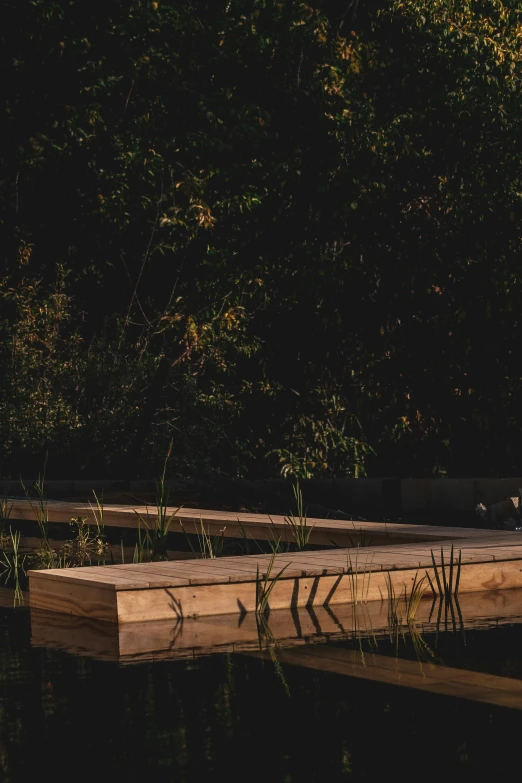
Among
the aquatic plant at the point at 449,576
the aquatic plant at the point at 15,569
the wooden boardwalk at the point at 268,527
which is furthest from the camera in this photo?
the wooden boardwalk at the point at 268,527

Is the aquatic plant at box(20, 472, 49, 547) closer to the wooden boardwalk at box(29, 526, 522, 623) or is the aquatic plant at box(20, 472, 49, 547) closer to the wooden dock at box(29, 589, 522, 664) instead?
the wooden boardwalk at box(29, 526, 522, 623)

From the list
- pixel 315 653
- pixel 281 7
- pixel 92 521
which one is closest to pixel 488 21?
pixel 281 7

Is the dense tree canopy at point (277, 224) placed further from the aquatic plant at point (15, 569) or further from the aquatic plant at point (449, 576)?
the aquatic plant at point (449, 576)

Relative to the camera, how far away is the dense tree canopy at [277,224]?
16.2m

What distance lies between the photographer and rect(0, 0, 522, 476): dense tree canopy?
16.2 metres

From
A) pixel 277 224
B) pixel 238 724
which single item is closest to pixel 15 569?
pixel 238 724

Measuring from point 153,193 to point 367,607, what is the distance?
410 inches

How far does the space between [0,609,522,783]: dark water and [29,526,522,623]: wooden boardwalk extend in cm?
95

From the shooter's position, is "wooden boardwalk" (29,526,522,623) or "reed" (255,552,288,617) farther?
→ "reed" (255,552,288,617)

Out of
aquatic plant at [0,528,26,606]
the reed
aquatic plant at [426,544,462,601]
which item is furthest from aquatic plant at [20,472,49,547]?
aquatic plant at [426,544,462,601]

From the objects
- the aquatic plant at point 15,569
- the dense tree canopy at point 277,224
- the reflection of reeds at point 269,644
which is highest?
the dense tree canopy at point 277,224

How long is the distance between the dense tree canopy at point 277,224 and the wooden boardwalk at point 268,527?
4.63 m

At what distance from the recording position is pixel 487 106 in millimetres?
15773

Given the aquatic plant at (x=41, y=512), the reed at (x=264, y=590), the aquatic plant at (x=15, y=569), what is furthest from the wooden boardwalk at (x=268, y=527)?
the reed at (x=264, y=590)
